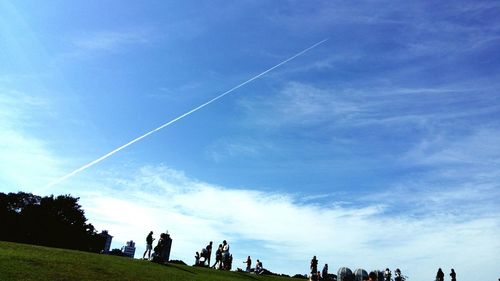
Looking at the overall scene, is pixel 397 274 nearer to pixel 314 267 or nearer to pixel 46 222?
pixel 314 267

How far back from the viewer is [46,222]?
8525 cm

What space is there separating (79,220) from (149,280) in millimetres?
76190

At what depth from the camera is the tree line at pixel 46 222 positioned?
265 feet

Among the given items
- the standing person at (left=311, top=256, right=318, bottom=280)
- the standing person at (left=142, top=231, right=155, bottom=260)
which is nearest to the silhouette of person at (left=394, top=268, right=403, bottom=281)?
the standing person at (left=311, top=256, right=318, bottom=280)

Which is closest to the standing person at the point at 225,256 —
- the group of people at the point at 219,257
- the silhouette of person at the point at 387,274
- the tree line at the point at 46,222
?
the group of people at the point at 219,257

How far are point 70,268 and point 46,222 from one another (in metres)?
68.6

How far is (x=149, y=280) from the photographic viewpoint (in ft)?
83.9

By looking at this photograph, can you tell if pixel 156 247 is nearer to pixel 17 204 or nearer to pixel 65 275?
pixel 65 275

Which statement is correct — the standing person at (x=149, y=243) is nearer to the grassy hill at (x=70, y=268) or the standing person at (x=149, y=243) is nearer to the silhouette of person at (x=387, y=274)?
the grassy hill at (x=70, y=268)

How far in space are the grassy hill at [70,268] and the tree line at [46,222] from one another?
190 ft

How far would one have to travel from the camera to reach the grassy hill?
22.8 meters

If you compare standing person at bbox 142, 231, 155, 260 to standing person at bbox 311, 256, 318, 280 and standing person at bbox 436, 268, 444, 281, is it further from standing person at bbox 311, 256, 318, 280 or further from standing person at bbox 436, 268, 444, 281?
standing person at bbox 436, 268, 444, 281

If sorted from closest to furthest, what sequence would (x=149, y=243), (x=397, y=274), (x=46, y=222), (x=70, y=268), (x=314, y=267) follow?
(x=70, y=268)
(x=149, y=243)
(x=314, y=267)
(x=397, y=274)
(x=46, y=222)

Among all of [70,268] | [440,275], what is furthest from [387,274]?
[70,268]
